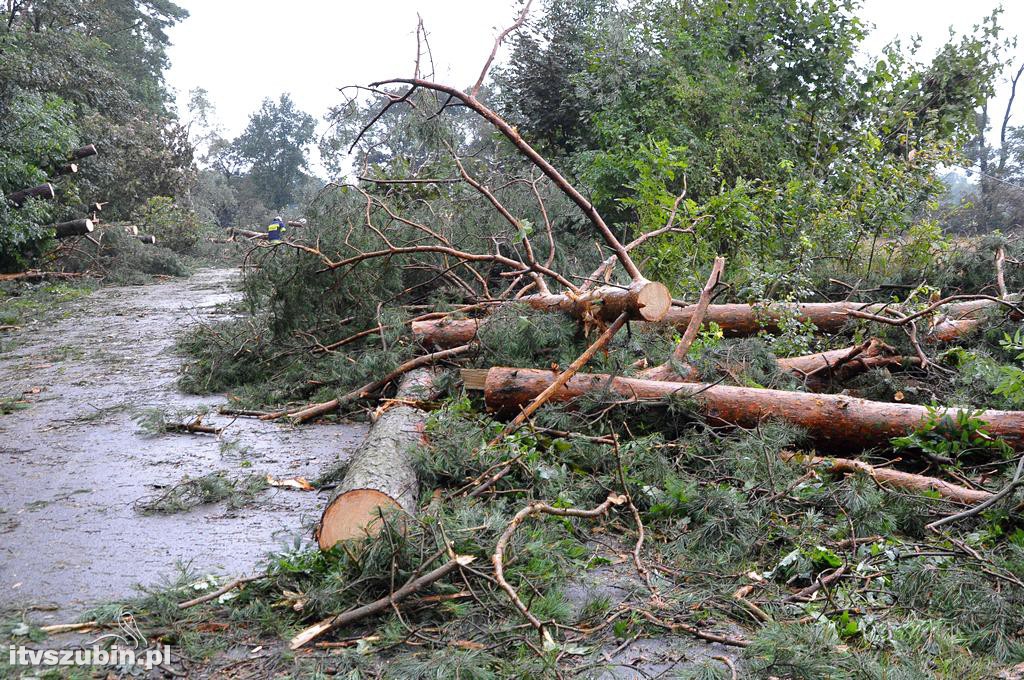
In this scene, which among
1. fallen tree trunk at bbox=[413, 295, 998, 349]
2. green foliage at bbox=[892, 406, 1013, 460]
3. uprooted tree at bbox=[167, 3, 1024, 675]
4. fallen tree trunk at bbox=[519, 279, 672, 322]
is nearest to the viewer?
uprooted tree at bbox=[167, 3, 1024, 675]

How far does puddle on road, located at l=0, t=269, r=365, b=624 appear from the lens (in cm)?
332

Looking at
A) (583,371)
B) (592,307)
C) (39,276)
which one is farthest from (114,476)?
(39,276)

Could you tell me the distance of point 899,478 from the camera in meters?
3.83

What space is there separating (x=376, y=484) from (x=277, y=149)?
152ft

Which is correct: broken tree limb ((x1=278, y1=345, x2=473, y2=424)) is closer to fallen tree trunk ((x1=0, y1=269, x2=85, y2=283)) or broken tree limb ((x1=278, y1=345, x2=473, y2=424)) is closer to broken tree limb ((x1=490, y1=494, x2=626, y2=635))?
broken tree limb ((x1=490, y1=494, x2=626, y2=635))

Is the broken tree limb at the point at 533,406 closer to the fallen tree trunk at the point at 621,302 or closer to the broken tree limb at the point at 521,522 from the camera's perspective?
the fallen tree trunk at the point at 621,302

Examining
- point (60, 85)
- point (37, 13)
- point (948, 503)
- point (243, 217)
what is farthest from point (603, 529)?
point (243, 217)

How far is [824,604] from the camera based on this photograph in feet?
9.26

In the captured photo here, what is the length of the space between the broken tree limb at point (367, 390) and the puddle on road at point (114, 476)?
162 mm

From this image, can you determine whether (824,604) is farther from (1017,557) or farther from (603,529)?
(603,529)

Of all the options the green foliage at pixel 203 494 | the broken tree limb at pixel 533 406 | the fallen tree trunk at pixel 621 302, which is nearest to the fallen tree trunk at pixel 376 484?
the broken tree limb at pixel 533 406

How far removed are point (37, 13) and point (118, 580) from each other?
22.5 m

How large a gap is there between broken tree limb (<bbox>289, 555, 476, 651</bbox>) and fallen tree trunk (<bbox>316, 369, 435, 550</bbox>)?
0.33 meters

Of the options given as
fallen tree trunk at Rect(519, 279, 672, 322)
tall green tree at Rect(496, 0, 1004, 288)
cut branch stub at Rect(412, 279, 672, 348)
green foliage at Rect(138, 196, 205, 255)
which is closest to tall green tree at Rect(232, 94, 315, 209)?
green foliage at Rect(138, 196, 205, 255)
